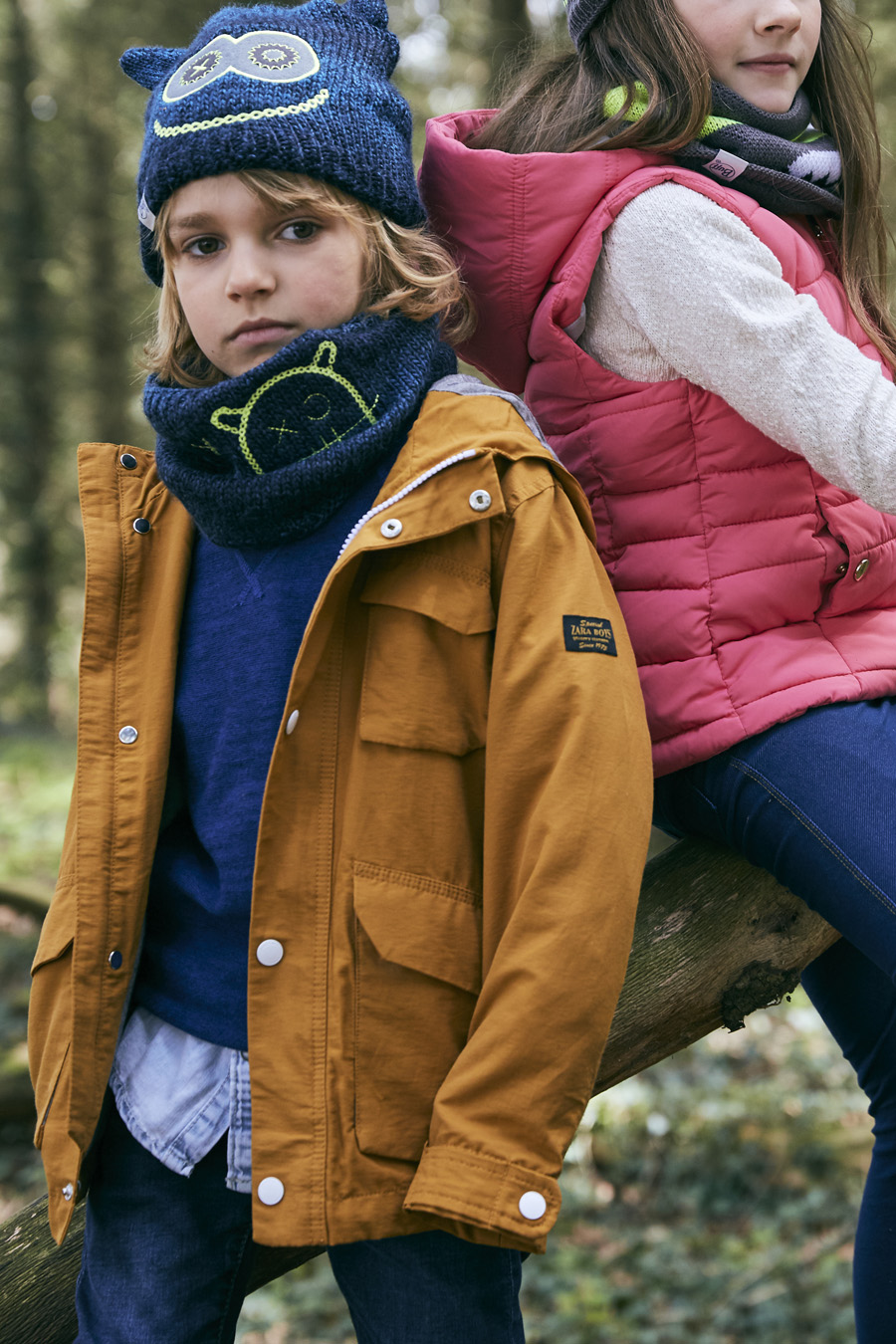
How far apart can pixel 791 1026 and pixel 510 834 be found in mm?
4051

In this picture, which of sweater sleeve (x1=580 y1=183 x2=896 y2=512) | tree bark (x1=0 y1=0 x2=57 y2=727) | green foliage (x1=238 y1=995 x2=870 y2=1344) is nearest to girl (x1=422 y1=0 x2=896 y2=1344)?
sweater sleeve (x1=580 y1=183 x2=896 y2=512)

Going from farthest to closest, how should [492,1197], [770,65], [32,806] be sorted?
[32,806] → [770,65] → [492,1197]

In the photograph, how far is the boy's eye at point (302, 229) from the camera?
1746mm

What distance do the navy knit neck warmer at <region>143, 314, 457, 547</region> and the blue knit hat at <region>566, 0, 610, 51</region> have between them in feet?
2.33

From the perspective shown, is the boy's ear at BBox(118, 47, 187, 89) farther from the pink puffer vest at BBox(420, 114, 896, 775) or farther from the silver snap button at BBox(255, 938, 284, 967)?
the silver snap button at BBox(255, 938, 284, 967)

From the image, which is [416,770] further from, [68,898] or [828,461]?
[828,461]

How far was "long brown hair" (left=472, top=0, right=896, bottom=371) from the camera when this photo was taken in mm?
1863

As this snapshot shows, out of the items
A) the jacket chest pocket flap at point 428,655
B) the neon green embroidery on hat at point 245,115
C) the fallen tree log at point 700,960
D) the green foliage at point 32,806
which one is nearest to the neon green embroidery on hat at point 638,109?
the neon green embroidery on hat at point 245,115

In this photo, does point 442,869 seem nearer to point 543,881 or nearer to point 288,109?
point 543,881

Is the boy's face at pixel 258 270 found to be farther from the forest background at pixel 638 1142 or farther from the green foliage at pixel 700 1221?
the green foliage at pixel 700 1221

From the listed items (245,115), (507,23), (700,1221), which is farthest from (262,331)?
(507,23)

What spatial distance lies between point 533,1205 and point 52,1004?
0.86 meters

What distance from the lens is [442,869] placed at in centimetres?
161

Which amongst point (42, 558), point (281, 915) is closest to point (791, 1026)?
point (281, 915)
